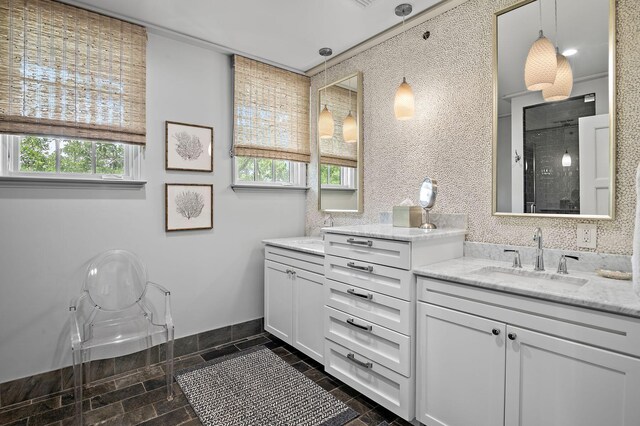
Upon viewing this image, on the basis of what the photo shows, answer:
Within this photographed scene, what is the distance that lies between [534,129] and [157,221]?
2.74 metres

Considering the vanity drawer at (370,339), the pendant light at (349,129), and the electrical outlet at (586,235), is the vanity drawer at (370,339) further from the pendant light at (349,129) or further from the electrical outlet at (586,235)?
the pendant light at (349,129)

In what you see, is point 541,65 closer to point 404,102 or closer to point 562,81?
point 562,81

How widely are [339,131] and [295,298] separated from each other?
1577 millimetres

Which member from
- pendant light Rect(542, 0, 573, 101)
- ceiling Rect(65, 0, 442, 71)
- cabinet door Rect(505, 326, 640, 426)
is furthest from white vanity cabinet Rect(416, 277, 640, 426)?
ceiling Rect(65, 0, 442, 71)

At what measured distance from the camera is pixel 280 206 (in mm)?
3441

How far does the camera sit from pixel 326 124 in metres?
3.19

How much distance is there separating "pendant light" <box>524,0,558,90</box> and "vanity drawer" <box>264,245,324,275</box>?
1695mm

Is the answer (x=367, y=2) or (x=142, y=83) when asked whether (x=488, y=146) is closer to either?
(x=367, y=2)

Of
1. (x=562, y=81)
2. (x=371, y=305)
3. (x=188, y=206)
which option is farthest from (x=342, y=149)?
(x=562, y=81)

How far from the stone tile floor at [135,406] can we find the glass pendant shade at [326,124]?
2064 millimetres

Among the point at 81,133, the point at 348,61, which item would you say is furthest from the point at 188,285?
the point at 348,61

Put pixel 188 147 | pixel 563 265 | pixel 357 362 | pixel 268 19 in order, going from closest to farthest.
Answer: pixel 563 265 < pixel 357 362 < pixel 268 19 < pixel 188 147

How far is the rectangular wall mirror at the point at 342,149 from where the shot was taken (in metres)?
3.00

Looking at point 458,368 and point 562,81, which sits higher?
point 562,81
